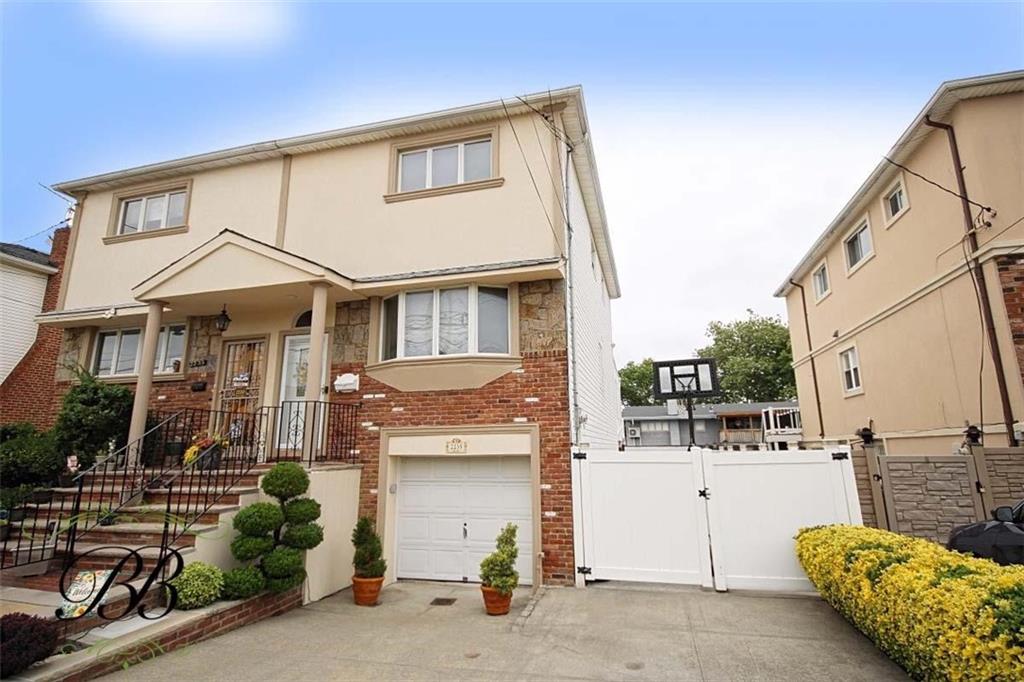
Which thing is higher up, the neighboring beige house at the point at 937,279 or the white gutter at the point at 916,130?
the white gutter at the point at 916,130

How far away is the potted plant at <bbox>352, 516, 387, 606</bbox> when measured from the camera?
6613 mm

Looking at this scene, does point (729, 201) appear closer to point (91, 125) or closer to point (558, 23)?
point (558, 23)

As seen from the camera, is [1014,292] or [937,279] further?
[937,279]

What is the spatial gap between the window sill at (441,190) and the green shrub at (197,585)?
630 centimetres

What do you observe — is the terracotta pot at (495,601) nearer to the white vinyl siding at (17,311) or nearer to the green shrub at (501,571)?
the green shrub at (501,571)

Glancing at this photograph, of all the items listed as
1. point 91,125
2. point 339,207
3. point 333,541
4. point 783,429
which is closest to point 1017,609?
point 333,541

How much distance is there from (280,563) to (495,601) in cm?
261

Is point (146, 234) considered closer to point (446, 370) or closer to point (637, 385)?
point (446, 370)

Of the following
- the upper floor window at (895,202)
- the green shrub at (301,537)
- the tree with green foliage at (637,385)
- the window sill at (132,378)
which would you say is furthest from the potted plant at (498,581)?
the tree with green foliage at (637,385)

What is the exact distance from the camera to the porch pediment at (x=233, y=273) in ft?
26.7

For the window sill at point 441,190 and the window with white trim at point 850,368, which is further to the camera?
the window with white trim at point 850,368

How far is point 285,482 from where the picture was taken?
6.21 meters

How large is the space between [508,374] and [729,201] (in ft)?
33.0

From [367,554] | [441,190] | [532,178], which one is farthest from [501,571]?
[441,190]
